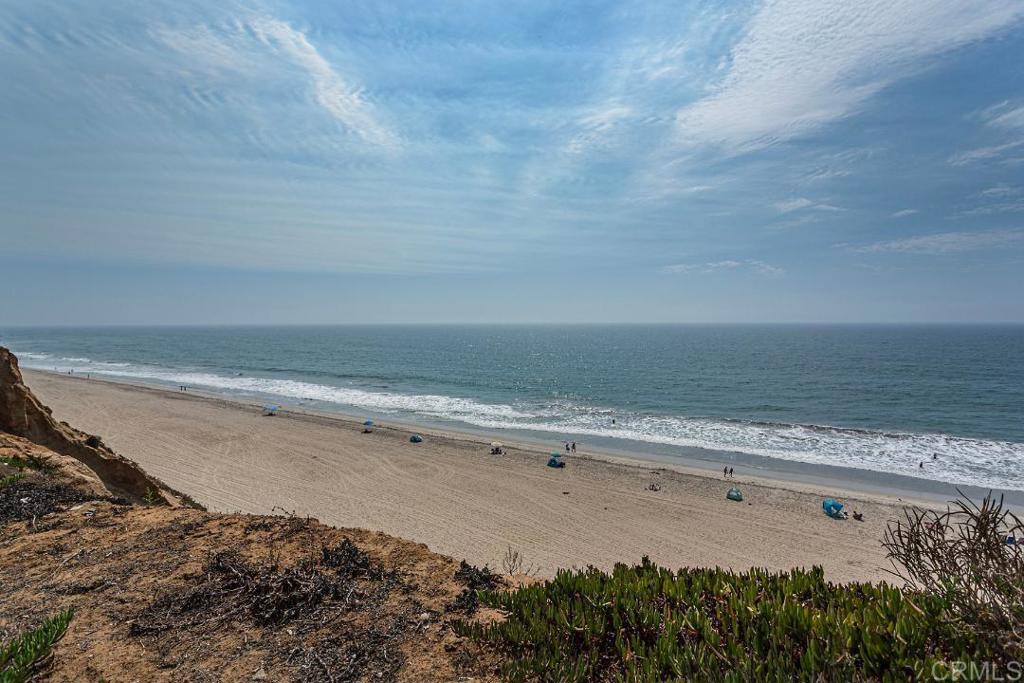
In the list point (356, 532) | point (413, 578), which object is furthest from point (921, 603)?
point (356, 532)

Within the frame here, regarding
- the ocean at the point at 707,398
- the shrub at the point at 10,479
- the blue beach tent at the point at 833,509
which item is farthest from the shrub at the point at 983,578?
the ocean at the point at 707,398

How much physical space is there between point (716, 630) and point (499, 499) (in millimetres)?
19346

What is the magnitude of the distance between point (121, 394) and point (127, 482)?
46464 millimetres

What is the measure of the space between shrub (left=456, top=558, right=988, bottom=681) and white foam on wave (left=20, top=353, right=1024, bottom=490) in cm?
2932

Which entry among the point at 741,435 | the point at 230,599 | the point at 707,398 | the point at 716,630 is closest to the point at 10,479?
the point at 230,599

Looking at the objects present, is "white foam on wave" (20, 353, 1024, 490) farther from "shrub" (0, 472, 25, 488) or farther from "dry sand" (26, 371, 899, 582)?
"shrub" (0, 472, 25, 488)

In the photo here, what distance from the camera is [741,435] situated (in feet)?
115

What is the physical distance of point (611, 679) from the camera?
3.39 m

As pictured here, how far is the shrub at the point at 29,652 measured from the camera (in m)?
3.55

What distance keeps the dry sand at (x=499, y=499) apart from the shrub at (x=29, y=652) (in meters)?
10.8

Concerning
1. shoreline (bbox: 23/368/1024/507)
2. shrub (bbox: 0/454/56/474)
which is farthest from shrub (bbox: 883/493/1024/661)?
shoreline (bbox: 23/368/1024/507)

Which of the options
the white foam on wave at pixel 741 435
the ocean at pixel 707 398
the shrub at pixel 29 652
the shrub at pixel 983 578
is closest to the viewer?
the shrub at pixel 983 578

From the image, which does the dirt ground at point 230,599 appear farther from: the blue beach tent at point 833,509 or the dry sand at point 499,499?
the blue beach tent at point 833,509

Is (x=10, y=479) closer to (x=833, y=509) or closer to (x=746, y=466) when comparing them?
(x=833, y=509)
